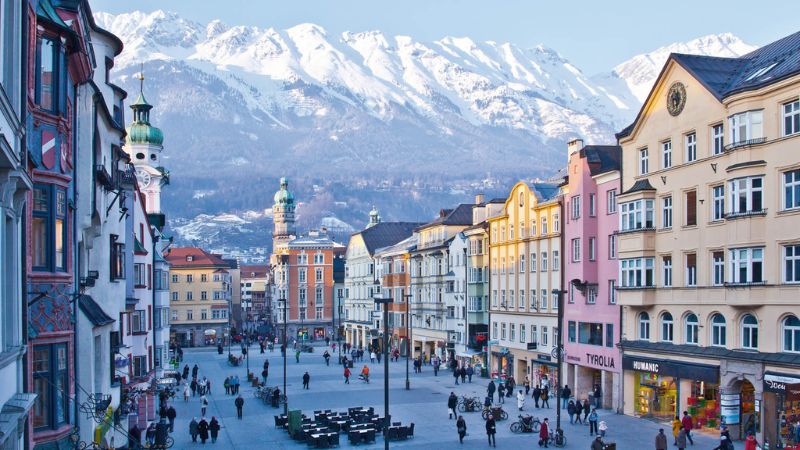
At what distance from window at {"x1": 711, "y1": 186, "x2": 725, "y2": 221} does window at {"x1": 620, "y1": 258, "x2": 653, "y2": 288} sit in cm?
570

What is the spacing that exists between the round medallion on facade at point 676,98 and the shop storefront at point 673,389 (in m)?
11.5

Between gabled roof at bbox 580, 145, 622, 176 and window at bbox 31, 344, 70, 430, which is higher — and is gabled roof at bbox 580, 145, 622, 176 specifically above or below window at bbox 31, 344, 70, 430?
above

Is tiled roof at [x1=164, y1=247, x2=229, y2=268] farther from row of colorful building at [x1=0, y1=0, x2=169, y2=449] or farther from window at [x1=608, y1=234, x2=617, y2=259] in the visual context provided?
row of colorful building at [x1=0, y1=0, x2=169, y2=449]

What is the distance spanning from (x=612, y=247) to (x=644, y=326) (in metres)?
5.89

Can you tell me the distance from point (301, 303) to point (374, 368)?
5640 cm

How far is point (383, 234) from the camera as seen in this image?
121375mm

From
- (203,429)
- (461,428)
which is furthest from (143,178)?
(461,428)

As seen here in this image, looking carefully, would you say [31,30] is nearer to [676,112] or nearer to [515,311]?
[676,112]

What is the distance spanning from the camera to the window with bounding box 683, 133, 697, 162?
42781 millimetres

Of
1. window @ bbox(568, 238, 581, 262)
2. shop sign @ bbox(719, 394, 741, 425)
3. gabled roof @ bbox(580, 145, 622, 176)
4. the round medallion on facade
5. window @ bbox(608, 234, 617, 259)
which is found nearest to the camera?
shop sign @ bbox(719, 394, 741, 425)

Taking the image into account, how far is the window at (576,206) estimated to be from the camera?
55094 millimetres

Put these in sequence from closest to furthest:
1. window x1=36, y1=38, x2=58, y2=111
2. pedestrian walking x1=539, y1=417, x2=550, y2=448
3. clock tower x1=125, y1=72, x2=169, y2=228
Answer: window x1=36, y1=38, x2=58, y2=111, pedestrian walking x1=539, y1=417, x2=550, y2=448, clock tower x1=125, y1=72, x2=169, y2=228

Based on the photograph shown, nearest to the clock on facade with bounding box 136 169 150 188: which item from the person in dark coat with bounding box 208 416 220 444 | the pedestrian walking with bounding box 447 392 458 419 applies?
the pedestrian walking with bounding box 447 392 458 419

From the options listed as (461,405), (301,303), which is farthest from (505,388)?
(301,303)
